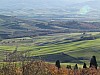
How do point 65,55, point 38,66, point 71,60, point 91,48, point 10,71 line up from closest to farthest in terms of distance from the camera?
1. point 10,71
2. point 38,66
3. point 71,60
4. point 65,55
5. point 91,48

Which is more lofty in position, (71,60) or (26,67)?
(26,67)

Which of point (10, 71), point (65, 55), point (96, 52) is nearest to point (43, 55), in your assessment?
point (65, 55)

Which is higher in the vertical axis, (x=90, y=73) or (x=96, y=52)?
(x=90, y=73)

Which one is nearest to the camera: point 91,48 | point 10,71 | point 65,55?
point 10,71

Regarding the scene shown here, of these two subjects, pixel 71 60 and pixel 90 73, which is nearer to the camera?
pixel 90 73

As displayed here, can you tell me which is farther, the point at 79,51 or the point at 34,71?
the point at 79,51

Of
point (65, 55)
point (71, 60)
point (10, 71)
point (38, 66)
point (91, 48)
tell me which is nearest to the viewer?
point (10, 71)

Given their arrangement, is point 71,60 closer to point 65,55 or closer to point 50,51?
point 65,55

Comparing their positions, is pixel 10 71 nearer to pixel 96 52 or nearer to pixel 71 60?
pixel 71 60

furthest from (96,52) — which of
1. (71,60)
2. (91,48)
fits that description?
(71,60)
